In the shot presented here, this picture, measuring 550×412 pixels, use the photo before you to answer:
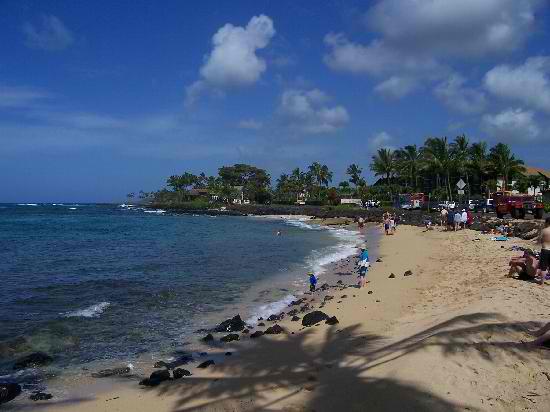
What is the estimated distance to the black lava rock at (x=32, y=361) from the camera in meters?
9.83

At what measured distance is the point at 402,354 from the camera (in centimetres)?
734

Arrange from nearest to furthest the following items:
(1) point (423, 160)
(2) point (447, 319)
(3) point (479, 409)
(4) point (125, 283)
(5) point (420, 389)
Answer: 1. (3) point (479, 409)
2. (5) point (420, 389)
3. (2) point (447, 319)
4. (4) point (125, 283)
5. (1) point (423, 160)

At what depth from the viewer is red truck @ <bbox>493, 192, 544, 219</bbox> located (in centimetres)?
3500

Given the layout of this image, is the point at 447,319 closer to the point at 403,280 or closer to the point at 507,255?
the point at 403,280

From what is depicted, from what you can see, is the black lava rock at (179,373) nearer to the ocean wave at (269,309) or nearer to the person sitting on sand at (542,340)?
the ocean wave at (269,309)

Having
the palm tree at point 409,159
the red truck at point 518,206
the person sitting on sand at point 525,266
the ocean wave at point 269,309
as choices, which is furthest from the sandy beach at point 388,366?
the palm tree at point 409,159

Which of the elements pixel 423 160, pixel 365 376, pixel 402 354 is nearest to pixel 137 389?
pixel 365 376

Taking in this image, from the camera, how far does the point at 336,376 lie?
287 inches

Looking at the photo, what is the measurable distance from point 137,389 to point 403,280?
1086 cm

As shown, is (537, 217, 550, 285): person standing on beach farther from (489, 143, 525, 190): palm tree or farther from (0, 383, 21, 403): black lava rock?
(489, 143, 525, 190): palm tree

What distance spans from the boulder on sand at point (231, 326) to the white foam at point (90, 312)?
171 inches

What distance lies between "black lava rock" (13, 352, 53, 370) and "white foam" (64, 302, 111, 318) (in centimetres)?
354

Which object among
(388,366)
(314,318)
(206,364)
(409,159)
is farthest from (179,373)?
(409,159)

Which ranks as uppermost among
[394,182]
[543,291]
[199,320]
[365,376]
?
[394,182]
